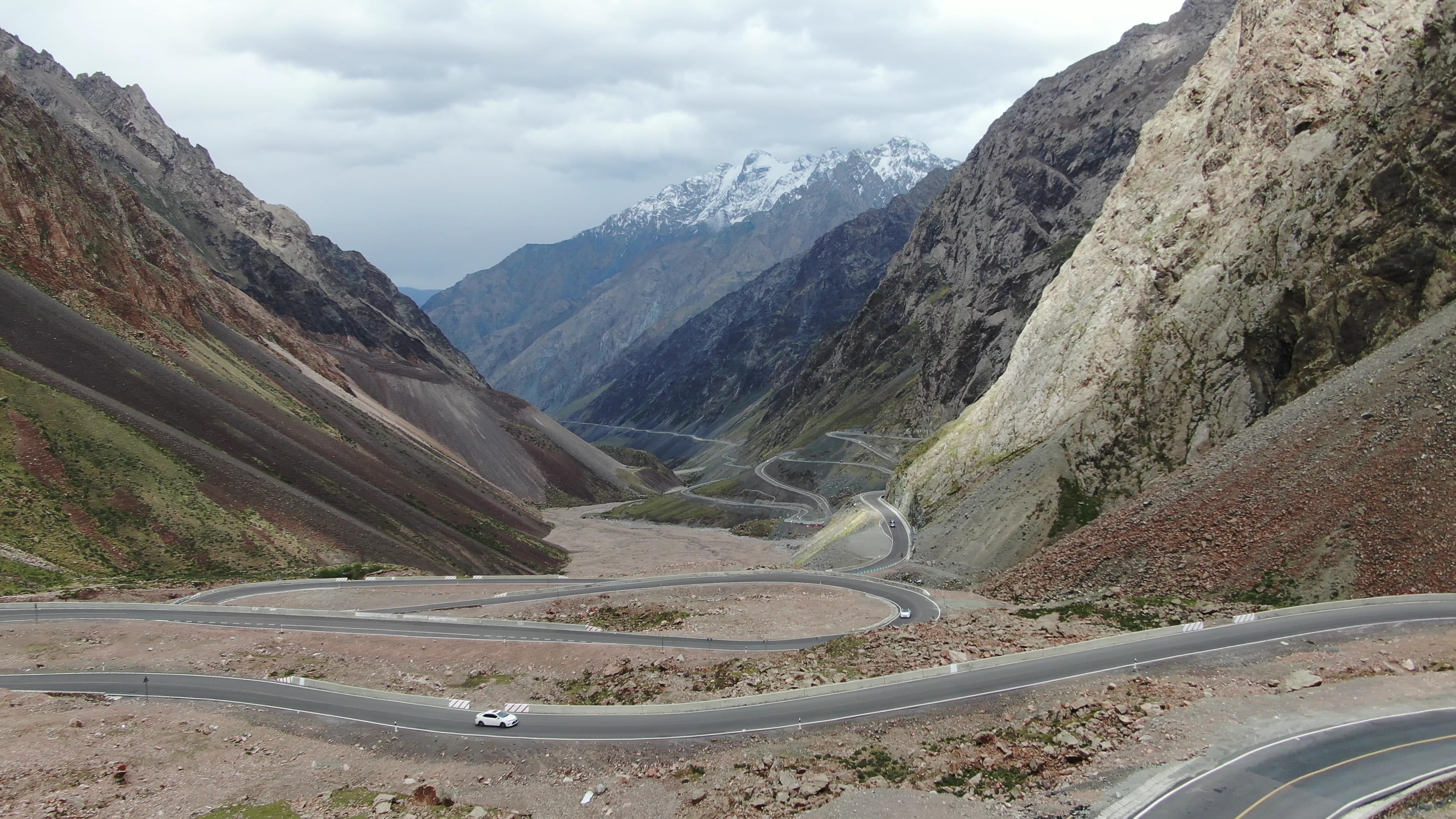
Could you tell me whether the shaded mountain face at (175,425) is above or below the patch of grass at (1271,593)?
above

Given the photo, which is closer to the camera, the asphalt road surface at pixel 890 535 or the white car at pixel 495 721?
the white car at pixel 495 721

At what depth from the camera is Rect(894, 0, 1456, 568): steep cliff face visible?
41.3 m

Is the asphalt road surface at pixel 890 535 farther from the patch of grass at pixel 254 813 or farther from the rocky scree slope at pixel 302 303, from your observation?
the rocky scree slope at pixel 302 303

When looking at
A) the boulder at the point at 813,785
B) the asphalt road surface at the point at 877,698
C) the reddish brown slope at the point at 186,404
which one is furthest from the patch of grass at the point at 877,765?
the reddish brown slope at the point at 186,404

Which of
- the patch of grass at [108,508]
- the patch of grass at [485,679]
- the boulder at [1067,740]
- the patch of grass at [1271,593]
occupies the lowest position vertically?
the patch of grass at [1271,593]

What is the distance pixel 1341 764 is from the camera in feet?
65.6

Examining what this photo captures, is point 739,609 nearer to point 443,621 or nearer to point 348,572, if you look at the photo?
point 443,621

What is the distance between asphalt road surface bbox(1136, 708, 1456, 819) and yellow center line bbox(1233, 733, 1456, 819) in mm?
17

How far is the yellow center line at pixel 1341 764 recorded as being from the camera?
62.5ft

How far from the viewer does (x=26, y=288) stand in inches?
2960

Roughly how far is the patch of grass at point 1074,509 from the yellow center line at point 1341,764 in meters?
26.4

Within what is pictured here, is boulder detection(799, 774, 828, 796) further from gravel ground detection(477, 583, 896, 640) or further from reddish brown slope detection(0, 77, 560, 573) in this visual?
reddish brown slope detection(0, 77, 560, 573)

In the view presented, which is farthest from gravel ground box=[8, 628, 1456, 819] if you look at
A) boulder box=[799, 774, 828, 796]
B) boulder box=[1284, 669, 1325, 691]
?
boulder box=[1284, 669, 1325, 691]

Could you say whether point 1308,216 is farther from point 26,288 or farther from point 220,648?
point 26,288
